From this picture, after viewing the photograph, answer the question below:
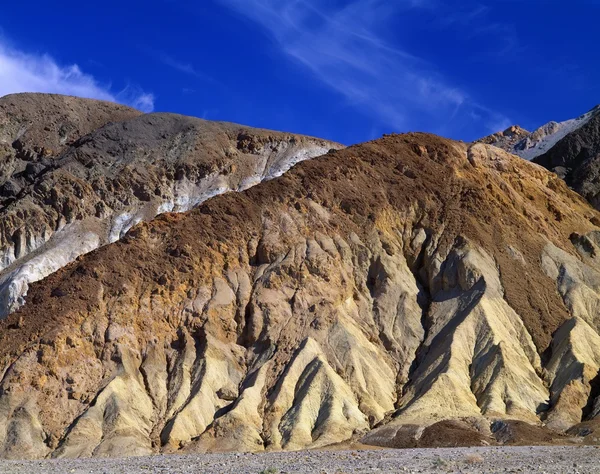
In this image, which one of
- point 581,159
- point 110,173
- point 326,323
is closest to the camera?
point 326,323

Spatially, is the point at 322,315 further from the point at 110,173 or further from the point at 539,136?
the point at 539,136

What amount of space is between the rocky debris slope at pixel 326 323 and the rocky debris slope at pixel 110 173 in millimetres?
16274

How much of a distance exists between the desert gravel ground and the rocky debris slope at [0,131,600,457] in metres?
7.96

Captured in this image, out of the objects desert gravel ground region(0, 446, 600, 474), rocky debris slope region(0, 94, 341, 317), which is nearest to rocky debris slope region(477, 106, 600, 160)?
rocky debris slope region(0, 94, 341, 317)

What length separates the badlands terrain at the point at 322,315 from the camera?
52469mm

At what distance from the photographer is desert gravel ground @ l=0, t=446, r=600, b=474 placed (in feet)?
106

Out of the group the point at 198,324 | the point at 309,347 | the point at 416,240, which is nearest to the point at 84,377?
the point at 198,324

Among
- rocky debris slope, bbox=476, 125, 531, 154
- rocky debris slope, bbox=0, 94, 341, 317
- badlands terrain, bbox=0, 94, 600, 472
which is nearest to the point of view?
badlands terrain, bbox=0, 94, 600, 472

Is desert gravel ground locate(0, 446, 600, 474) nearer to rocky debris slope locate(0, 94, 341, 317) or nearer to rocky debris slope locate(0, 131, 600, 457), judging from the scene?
rocky debris slope locate(0, 131, 600, 457)

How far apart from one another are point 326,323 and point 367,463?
26.1 m

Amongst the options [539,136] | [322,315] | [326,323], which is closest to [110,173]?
[322,315]

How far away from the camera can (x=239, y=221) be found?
68.8 metres

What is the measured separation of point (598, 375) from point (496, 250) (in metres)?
13.9

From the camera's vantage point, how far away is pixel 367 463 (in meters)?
34.8
